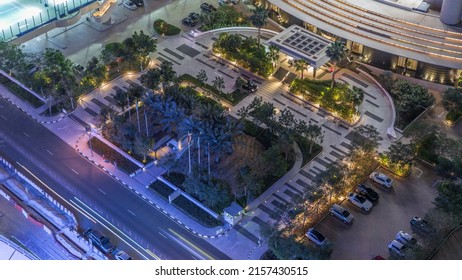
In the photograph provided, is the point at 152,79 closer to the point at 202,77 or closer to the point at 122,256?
the point at 202,77

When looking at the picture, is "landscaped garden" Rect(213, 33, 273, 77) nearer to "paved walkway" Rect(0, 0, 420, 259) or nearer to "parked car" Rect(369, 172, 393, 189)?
"paved walkway" Rect(0, 0, 420, 259)

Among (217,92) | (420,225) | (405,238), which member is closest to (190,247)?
(405,238)

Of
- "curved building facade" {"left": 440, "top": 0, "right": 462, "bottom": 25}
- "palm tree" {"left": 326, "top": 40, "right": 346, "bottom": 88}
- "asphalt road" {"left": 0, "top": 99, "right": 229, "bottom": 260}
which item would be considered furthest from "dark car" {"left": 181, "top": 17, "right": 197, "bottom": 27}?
"curved building facade" {"left": 440, "top": 0, "right": 462, "bottom": 25}

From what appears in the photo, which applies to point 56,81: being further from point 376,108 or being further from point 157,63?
point 376,108

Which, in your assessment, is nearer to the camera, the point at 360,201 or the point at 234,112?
the point at 360,201

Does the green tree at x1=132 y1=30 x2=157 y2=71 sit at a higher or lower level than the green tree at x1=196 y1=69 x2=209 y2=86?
higher

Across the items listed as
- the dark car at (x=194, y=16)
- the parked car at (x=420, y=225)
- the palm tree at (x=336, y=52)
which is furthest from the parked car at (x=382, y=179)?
the dark car at (x=194, y=16)

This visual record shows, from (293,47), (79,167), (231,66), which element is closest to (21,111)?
(79,167)
